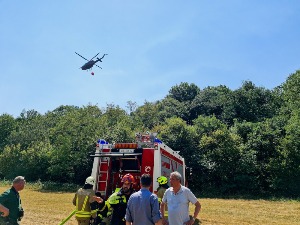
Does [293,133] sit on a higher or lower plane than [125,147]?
higher

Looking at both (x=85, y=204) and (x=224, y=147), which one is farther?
(x=224, y=147)

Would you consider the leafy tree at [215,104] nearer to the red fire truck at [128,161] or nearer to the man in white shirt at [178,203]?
the red fire truck at [128,161]

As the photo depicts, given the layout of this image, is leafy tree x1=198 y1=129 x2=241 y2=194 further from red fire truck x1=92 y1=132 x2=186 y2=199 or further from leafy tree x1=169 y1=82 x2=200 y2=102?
leafy tree x1=169 y1=82 x2=200 y2=102

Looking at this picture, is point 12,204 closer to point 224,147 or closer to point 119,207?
point 119,207

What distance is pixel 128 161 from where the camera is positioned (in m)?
10.9

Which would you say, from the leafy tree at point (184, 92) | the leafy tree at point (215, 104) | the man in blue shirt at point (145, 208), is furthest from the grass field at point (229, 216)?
the leafy tree at point (184, 92)

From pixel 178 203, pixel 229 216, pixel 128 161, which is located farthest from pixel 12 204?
pixel 229 216

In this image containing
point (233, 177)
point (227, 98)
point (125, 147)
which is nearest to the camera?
point (125, 147)

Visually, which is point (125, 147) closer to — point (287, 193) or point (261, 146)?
point (287, 193)

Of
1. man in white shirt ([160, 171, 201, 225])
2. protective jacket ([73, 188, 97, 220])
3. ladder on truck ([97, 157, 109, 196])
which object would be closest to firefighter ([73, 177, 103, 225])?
protective jacket ([73, 188, 97, 220])

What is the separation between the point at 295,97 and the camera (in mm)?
A: 38906

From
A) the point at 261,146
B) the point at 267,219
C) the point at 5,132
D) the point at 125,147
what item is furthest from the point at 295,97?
the point at 5,132

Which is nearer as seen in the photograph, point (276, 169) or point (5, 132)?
point (276, 169)

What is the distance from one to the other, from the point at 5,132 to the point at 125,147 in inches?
2554
